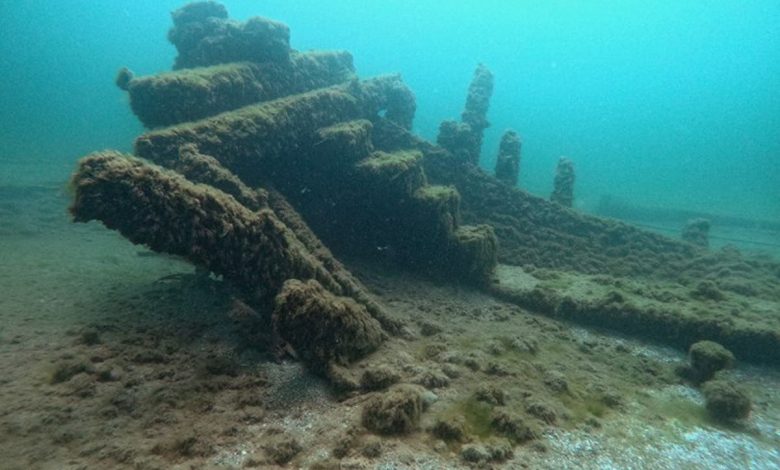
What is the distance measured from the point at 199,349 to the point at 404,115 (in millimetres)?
13917

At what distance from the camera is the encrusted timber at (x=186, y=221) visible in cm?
631

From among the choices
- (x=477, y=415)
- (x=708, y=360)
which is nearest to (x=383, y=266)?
(x=477, y=415)

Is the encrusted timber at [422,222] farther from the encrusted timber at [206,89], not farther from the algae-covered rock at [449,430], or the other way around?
the algae-covered rock at [449,430]

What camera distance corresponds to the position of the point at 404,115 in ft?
61.1

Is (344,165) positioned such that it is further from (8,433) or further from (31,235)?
(31,235)

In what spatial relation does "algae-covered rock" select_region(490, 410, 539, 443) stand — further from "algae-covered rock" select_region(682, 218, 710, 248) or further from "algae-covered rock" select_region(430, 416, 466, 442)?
"algae-covered rock" select_region(682, 218, 710, 248)

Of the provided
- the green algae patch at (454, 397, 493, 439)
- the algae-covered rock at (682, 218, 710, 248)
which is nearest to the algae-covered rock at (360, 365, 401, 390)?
the green algae patch at (454, 397, 493, 439)

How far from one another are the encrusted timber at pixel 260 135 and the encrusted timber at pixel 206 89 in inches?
45.2

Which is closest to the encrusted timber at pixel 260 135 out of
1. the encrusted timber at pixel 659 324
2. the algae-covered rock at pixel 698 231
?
the encrusted timber at pixel 659 324

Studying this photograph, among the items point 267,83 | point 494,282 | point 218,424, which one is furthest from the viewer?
point 267,83

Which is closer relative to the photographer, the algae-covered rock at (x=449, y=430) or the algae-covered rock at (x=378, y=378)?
the algae-covered rock at (x=449, y=430)

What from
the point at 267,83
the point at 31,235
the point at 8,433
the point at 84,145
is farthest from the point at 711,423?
the point at 84,145

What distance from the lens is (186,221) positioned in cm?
673

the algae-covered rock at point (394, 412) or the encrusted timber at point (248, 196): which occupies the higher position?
the encrusted timber at point (248, 196)
